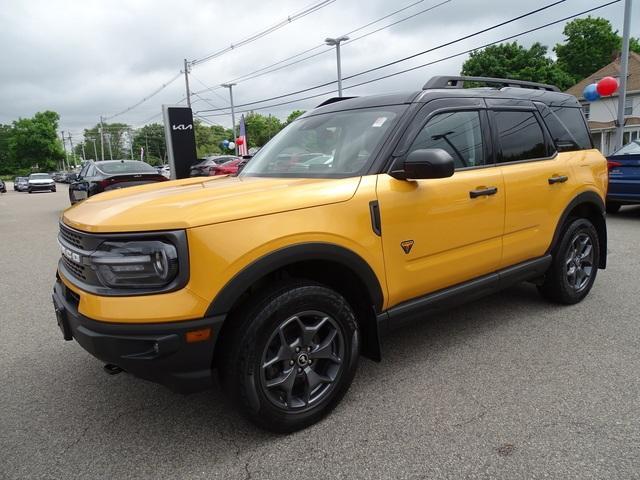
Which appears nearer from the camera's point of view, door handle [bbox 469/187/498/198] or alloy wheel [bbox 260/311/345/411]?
alloy wheel [bbox 260/311/345/411]

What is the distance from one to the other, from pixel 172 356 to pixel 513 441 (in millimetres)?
1712

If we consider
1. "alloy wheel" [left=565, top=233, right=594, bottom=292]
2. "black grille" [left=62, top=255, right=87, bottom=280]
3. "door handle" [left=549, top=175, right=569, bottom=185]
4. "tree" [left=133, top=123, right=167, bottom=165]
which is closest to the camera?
"black grille" [left=62, top=255, right=87, bottom=280]

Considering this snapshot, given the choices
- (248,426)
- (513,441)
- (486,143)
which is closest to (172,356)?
(248,426)

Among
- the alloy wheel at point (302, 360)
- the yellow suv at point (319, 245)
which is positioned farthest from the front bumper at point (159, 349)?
the alloy wheel at point (302, 360)

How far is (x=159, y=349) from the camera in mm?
2072

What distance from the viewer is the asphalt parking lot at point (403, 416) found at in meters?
2.24

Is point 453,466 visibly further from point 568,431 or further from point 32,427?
point 32,427

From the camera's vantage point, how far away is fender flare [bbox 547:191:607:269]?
12.8 ft

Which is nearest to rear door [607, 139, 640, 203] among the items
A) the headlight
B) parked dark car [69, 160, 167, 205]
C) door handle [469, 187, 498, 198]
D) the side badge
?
door handle [469, 187, 498, 198]

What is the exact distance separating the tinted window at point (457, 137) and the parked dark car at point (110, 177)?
345 inches

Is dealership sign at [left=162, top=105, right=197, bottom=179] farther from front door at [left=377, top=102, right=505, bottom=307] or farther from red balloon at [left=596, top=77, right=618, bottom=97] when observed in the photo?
red balloon at [left=596, top=77, right=618, bottom=97]

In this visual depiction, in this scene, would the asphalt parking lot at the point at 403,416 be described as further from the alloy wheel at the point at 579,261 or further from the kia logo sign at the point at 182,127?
the kia logo sign at the point at 182,127

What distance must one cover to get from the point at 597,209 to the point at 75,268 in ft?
14.0

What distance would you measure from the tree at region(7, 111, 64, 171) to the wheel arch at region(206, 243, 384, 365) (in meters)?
85.9
